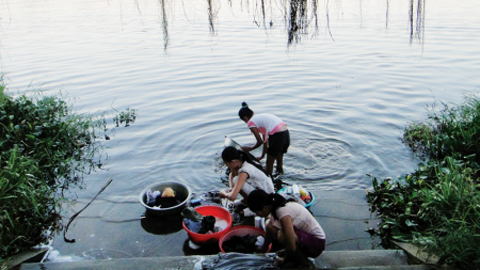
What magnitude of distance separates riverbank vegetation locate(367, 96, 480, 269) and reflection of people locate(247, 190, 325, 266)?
100cm

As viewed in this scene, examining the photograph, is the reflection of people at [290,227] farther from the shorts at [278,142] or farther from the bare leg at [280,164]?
the bare leg at [280,164]

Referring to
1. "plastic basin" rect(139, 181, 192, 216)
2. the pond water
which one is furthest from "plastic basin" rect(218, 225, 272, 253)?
the pond water

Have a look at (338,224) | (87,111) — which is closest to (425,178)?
(338,224)

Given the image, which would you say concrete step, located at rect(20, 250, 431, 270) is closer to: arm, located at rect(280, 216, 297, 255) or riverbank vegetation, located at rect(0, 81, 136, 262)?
arm, located at rect(280, 216, 297, 255)

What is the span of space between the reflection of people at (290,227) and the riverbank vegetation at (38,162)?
2.56 meters

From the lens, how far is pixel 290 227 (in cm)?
367

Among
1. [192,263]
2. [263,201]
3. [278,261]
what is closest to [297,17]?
[263,201]

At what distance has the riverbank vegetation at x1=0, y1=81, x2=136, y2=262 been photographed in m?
4.37

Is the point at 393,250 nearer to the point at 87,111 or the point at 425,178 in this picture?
the point at 425,178

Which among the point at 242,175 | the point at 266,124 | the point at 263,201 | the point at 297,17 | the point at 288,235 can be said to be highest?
the point at 297,17

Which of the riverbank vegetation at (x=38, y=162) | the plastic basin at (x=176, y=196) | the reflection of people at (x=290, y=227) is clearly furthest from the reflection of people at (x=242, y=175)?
the riverbank vegetation at (x=38, y=162)

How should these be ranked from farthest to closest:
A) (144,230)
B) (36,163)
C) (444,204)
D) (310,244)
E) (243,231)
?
(36,163), (144,230), (243,231), (444,204), (310,244)

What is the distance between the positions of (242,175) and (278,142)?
1422 millimetres

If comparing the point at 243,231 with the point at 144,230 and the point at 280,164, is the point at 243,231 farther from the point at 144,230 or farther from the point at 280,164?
the point at 280,164
